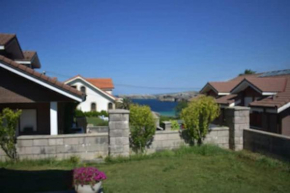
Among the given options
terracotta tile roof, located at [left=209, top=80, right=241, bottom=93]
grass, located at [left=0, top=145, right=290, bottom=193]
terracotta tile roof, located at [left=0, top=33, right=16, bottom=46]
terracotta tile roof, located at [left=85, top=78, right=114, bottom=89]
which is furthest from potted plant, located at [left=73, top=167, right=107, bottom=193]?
terracotta tile roof, located at [left=85, top=78, right=114, bottom=89]

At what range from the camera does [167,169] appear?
7.06 meters

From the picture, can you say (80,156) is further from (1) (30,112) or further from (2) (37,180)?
(1) (30,112)

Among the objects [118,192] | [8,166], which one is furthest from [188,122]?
[8,166]

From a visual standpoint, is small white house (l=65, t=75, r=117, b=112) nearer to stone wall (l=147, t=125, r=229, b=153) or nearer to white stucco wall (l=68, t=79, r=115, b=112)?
white stucco wall (l=68, t=79, r=115, b=112)

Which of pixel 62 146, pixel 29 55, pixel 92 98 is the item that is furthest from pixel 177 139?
pixel 92 98

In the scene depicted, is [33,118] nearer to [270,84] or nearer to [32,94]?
[32,94]

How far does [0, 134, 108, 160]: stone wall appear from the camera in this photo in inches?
327

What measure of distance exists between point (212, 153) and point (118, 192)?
16.9ft

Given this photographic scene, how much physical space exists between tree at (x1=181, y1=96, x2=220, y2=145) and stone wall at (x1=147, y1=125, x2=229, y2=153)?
385 millimetres

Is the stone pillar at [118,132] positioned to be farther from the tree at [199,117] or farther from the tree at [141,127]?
the tree at [199,117]

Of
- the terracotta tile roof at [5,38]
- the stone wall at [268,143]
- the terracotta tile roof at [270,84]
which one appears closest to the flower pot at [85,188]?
the stone wall at [268,143]

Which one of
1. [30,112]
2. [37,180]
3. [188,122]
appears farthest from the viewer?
[30,112]

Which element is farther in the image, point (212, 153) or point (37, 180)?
point (212, 153)

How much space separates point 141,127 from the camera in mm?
9094
